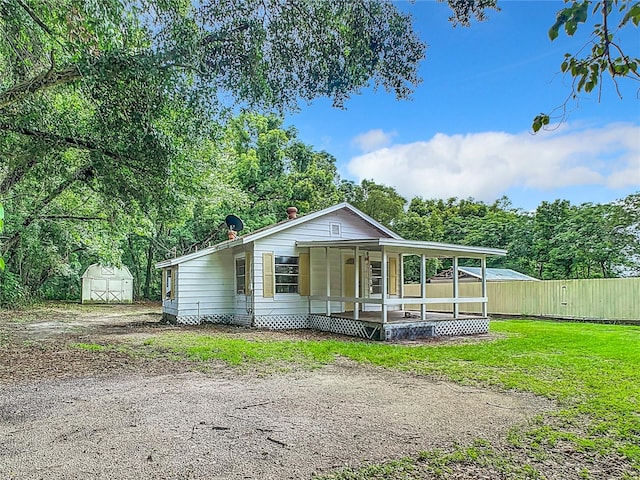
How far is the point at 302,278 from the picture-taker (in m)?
13.5

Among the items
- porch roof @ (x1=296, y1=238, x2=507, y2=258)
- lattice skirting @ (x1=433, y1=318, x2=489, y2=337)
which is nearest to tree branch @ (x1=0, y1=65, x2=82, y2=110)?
porch roof @ (x1=296, y1=238, x2=507, y2=258)

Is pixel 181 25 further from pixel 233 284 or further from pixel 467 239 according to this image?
pixel 467 239

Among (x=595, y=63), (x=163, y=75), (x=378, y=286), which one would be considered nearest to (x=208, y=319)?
(x=378, y=286)

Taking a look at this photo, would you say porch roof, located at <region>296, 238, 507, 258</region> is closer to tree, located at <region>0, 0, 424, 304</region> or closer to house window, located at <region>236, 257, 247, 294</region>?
house window, located at <region>236, 257, 247, 294</region>

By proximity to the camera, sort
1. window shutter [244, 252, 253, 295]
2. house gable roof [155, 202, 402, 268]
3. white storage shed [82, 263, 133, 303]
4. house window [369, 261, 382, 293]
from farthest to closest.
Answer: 1. white storage shed [82, 263, 133, 303]
2. house window [369, 261, 382, 293]
3. window shutter [244, 252, 253, 295]
4. house gable roof [155, 202, 402, 268]

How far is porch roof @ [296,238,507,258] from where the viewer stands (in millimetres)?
10320

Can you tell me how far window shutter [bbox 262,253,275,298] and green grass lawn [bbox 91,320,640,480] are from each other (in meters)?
2.19

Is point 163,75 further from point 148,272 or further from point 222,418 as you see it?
point 148,272

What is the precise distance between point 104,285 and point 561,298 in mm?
21135

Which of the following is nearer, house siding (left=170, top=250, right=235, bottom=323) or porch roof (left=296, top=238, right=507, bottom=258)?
porch roof (left=296, top=238, right=507, bottom=258)

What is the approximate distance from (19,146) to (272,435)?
8.25 meters

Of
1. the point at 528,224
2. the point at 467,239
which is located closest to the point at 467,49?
the point at 528,224

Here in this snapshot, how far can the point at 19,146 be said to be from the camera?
9062mm

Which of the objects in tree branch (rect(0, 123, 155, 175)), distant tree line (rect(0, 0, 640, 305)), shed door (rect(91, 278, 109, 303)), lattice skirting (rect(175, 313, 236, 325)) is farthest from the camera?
shed door (rect(91, 278, 109, 303))
